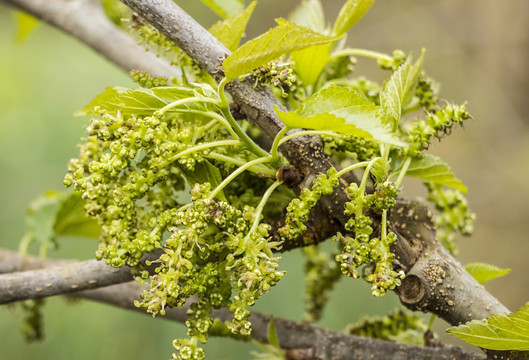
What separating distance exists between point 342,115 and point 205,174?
161mm

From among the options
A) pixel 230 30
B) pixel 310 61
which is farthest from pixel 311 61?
pixel 230 30

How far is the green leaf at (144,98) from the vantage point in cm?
52

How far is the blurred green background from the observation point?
6.20 ft

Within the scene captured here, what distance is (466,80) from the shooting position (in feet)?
10.2

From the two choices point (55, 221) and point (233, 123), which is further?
point (55, 221)

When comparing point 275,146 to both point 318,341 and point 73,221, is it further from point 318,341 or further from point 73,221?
point 73,221

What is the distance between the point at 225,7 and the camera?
2.42ft

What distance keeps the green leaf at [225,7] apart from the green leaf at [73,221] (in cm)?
41

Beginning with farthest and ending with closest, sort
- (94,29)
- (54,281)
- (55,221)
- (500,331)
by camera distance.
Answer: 1. (94,29)
2. (55,221)
3. (54,281)
4. (500,331)

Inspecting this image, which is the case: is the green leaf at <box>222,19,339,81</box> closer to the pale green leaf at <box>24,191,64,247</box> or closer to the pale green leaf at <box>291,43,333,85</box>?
the pale green leaf at <box>291,43,333,85</box>

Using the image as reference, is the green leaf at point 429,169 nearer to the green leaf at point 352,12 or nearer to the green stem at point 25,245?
the green leaf at point 352,12

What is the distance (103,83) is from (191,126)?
2.18 meters

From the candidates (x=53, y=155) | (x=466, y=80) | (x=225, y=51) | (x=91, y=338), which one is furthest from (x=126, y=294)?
(x=466, y=80)

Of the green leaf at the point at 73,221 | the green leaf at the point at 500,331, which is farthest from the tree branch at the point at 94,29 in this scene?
the green leaf at the point at 500,331
